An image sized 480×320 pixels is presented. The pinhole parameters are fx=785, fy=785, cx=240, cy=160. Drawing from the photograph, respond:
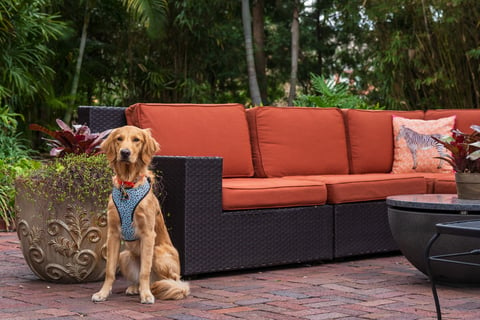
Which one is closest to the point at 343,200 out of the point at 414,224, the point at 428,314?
the point at 414,224

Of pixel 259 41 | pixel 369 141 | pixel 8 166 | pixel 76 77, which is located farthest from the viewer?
pixel 259 41

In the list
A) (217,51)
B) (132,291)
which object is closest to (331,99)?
(132,291)

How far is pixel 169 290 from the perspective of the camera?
3.80 m

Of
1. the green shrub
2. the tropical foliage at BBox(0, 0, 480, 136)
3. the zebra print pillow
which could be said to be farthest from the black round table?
the tropical foliage at BBox(0, 0, 480, 136)

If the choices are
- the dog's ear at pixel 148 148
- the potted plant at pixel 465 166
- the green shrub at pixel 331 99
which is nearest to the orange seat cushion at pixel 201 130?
the dog's ear at pixel 148 148

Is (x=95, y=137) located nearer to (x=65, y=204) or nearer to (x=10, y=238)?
(x=65, y=204)

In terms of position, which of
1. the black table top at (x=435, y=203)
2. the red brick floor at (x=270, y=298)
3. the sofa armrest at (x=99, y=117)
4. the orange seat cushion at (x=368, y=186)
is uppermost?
the sofa armrest at (x=99, y=117)

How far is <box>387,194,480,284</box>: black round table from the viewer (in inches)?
161

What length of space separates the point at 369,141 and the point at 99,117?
2.25 meters

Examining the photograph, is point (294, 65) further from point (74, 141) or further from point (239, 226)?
point (74, 141)

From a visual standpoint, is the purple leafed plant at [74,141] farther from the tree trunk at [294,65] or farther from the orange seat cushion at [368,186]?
the tree trunk at [294,65]

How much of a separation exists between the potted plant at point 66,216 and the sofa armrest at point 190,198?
0.36 metres

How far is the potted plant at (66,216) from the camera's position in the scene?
13.5 ft

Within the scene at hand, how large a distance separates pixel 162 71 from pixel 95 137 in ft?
28.5
